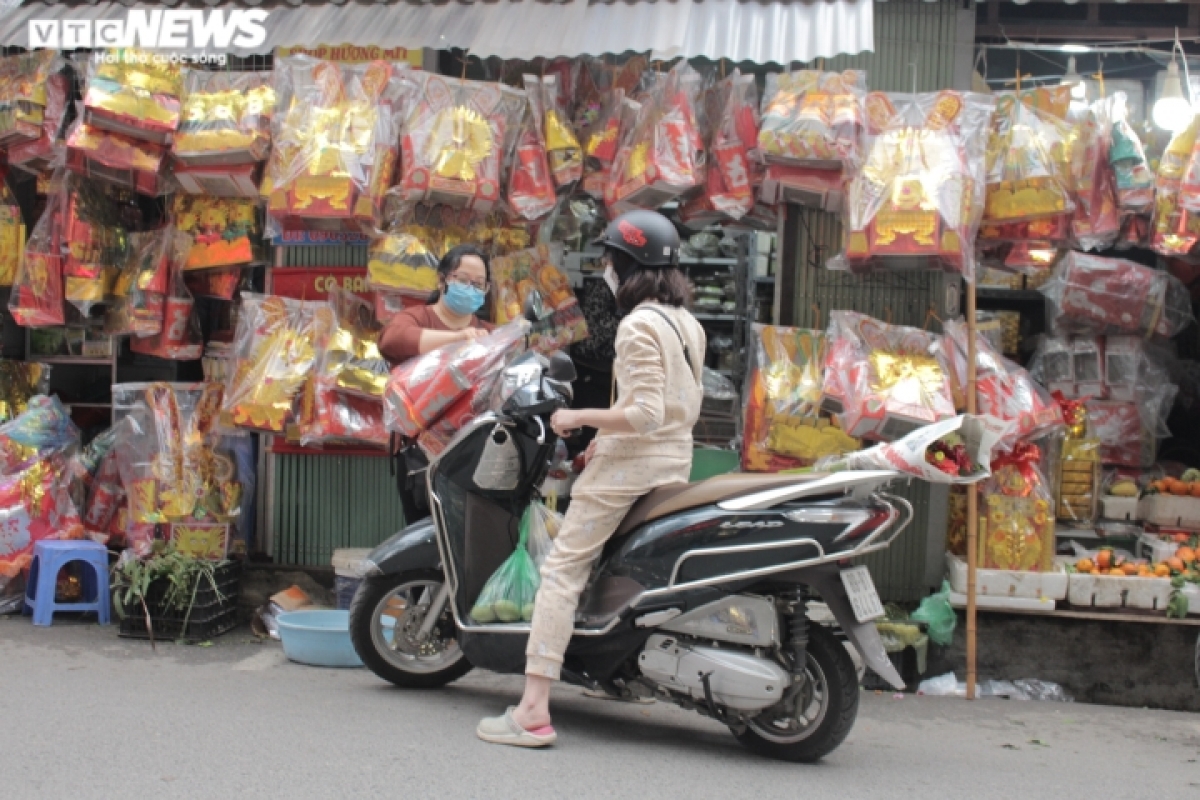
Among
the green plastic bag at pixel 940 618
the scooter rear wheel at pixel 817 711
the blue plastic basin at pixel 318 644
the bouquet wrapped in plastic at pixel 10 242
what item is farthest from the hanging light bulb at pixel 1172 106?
the bouquet wrapped in plastic at pixel 10 242

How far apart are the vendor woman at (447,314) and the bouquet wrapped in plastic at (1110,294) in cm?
326

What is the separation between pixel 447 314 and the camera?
5.75 m

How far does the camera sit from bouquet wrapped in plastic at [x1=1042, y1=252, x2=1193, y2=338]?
6922 mm

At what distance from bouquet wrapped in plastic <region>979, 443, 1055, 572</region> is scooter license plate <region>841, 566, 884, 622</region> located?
185cm

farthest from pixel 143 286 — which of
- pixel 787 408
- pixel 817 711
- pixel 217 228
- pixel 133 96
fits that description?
pixel 817 711

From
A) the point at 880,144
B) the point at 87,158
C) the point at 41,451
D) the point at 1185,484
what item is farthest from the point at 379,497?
the point at 1185,484

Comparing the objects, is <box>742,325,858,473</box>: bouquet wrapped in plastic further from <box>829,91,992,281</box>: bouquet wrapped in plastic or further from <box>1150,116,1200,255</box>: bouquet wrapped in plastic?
<box>1150,116,1200,255</box>: bouquet wrapped in plastic

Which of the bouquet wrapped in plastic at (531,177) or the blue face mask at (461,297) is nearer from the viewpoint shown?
the blue face mask at (461,297)

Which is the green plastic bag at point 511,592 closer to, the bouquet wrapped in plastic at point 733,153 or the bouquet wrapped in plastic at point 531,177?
the bouquet wrapped in plastic at point 531,177

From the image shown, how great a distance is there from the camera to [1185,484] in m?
6.55

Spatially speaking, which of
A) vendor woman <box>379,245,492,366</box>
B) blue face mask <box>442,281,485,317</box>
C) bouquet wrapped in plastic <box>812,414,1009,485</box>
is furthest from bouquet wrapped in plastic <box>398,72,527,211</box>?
bouquet wrapped in plastic <box>812,414,1009,485</box>

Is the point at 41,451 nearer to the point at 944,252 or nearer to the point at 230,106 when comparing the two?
the point at 230,106

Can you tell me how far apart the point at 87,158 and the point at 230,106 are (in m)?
0.94

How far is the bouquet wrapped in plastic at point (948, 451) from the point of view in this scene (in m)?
4.20
